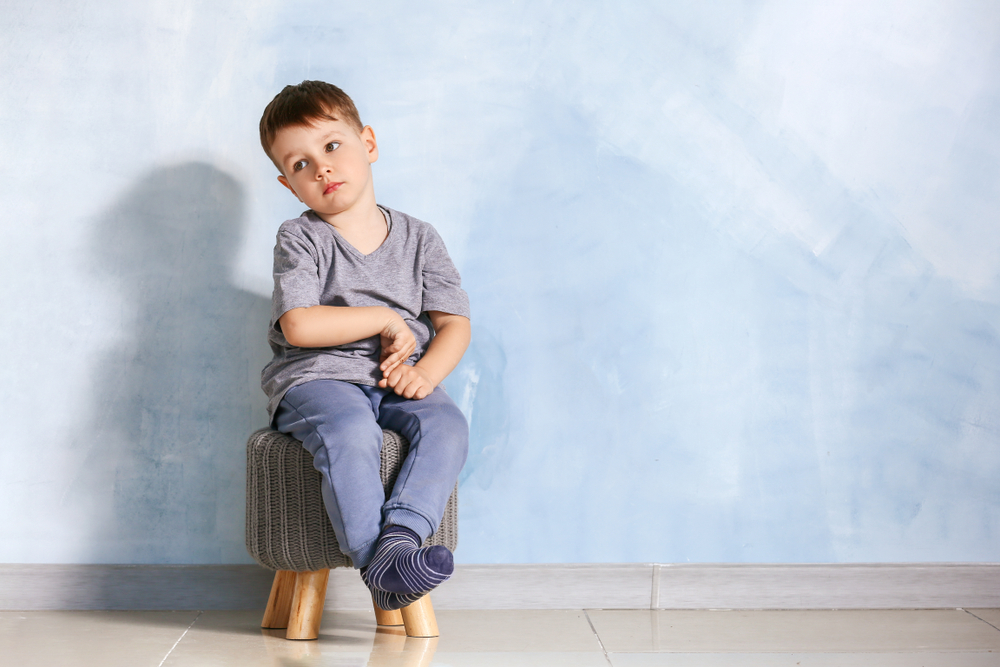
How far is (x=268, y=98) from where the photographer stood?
132 centimetres

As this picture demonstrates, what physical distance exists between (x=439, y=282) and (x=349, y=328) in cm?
19

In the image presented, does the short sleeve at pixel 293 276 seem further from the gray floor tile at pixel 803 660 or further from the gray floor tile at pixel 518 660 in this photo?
the gray floor tile at pixel 803 660

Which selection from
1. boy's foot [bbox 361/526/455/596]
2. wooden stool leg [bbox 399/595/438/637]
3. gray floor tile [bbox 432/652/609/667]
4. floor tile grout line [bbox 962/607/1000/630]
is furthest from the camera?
floor tile grout line [bbox 962/607/1000/630]

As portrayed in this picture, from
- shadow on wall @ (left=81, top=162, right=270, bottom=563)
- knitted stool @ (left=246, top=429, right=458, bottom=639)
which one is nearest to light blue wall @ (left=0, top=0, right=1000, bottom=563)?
shadow on wall @ (left=81, top=162, right=270, bottom=563)

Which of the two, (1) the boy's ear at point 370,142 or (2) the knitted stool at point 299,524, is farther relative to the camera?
(1) the boy's ear at point 370,142

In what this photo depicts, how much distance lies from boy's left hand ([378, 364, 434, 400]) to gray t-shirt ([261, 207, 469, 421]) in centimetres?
4

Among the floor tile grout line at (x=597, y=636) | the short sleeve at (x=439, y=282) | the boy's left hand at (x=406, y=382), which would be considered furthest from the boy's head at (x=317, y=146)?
the floor tile grout line at (x=597, y=636)

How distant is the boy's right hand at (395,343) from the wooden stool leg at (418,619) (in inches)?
13.1

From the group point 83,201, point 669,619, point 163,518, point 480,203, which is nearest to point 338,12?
point 480,203

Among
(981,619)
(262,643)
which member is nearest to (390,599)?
(262,643)

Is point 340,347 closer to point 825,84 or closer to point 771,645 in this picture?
point 771,645

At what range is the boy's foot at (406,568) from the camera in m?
0.89

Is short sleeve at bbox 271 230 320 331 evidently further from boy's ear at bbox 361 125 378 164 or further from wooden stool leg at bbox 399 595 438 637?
wooden stool leg at bbox 399 595 438 637

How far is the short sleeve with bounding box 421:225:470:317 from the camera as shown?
1230mm
